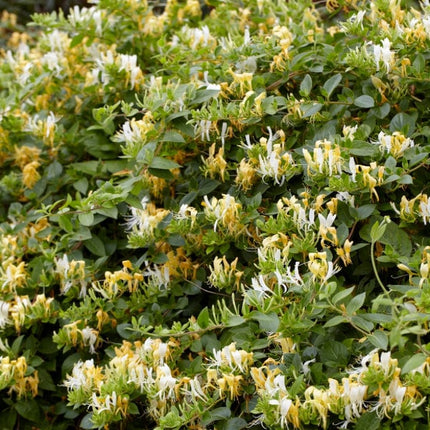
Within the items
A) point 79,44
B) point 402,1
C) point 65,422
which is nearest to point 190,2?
point 79,44

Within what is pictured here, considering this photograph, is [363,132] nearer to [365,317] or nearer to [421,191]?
[421,191]

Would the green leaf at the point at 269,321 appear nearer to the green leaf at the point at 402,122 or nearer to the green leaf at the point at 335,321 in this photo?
the green leaf at the point at 335,321

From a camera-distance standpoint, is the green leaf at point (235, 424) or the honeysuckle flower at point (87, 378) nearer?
the green leaf at point (235, 424)

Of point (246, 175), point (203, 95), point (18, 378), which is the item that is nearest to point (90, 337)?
point (18, 378)

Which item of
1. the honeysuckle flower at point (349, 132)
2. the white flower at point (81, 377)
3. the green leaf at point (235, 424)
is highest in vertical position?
the honeysuckle flower at point (349, 132)

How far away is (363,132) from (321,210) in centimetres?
22

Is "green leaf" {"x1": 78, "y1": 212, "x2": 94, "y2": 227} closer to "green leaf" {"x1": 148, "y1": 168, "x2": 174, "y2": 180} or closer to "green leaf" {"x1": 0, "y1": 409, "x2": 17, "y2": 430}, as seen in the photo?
"green leaf" {"x1": 148, "y1": 168, "x2": 174, "y2": 180}

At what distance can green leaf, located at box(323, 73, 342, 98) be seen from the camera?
159 cm

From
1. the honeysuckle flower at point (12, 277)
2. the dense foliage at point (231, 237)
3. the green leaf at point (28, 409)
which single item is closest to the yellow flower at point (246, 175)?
the dense foliage at point (231, 237)

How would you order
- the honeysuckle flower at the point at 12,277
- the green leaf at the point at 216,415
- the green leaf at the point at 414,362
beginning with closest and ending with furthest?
the green leaf at the point at 414,362
the green leaf at the point at 216,415
the honeysuckle flower at the point at 12,277

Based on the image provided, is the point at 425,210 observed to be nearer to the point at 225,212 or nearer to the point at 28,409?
the point at 225,212

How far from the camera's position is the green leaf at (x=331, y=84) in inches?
62.8

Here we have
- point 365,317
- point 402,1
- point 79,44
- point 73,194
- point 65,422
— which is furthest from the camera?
point 79,44

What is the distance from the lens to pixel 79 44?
7.28 ft
